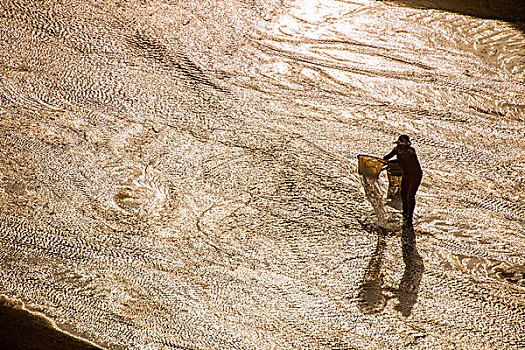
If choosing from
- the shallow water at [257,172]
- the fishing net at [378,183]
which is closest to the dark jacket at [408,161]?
the fishing net at [378,183]

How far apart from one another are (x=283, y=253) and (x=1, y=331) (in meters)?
2.54

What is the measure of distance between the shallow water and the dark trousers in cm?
15

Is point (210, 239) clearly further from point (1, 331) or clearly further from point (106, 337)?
point (1, 331)

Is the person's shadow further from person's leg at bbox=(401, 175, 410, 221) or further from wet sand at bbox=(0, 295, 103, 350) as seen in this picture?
wet sand at bbox=(0, 295, 103, 350)

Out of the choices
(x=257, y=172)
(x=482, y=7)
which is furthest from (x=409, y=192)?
(x=482, y=7)

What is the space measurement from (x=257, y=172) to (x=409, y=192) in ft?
5.57

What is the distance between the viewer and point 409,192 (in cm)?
564

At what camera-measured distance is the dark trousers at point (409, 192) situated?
5.59m

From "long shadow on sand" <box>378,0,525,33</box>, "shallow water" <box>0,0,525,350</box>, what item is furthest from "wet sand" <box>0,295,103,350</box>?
"long shadow on sand" <box>378,0,525,33</box>

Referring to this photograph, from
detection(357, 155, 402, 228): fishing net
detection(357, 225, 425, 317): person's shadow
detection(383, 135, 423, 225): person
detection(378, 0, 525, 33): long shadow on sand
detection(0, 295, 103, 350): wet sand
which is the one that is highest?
detection(378, 0, 525, 33): long shadow on sand

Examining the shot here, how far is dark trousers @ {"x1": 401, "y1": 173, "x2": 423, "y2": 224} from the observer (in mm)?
5586

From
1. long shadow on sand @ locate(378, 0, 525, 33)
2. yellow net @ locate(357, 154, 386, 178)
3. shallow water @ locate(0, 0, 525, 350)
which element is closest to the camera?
shallow water @ locate(0, 0, 525, 350)

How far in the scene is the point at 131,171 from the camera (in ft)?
20.3

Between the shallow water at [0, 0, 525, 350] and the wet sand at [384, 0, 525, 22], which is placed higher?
the wet sand at [384, 0, 525, 22]
